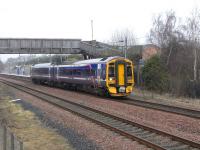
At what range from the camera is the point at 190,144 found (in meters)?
10.3

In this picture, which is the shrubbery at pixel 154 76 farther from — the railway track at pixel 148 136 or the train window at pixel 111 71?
the railway track at pixel 148 136

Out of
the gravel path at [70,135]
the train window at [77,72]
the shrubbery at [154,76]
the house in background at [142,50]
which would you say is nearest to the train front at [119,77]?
the train window at [77,72]

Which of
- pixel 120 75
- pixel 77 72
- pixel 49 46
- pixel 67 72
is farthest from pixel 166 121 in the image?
pixel 49 46

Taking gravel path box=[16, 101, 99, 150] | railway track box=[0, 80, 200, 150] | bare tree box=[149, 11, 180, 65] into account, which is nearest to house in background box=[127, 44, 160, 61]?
bare tree box=[149, 11, 180, 65]

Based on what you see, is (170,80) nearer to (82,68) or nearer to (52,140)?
(82,68)

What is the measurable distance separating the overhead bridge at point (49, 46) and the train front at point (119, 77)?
32394 millimetres

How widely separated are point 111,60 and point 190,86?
10.7m

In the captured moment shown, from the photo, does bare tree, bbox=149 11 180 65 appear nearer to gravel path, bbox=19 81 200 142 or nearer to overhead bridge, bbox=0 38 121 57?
overhead bridge, bbox=0 38 121 57

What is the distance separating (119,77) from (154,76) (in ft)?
46.2

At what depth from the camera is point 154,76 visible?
1554 inches

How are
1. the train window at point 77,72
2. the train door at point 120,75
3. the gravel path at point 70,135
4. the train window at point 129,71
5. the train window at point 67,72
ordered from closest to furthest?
the gravel path at point 70,135
the train door at point 120,75
the train window at point 129,71
the train window at point 77,72
the train window at point 67,72

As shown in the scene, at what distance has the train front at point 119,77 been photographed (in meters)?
25.7

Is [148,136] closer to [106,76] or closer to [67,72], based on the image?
[106,76]

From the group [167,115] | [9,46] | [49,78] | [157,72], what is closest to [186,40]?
[157,72]
